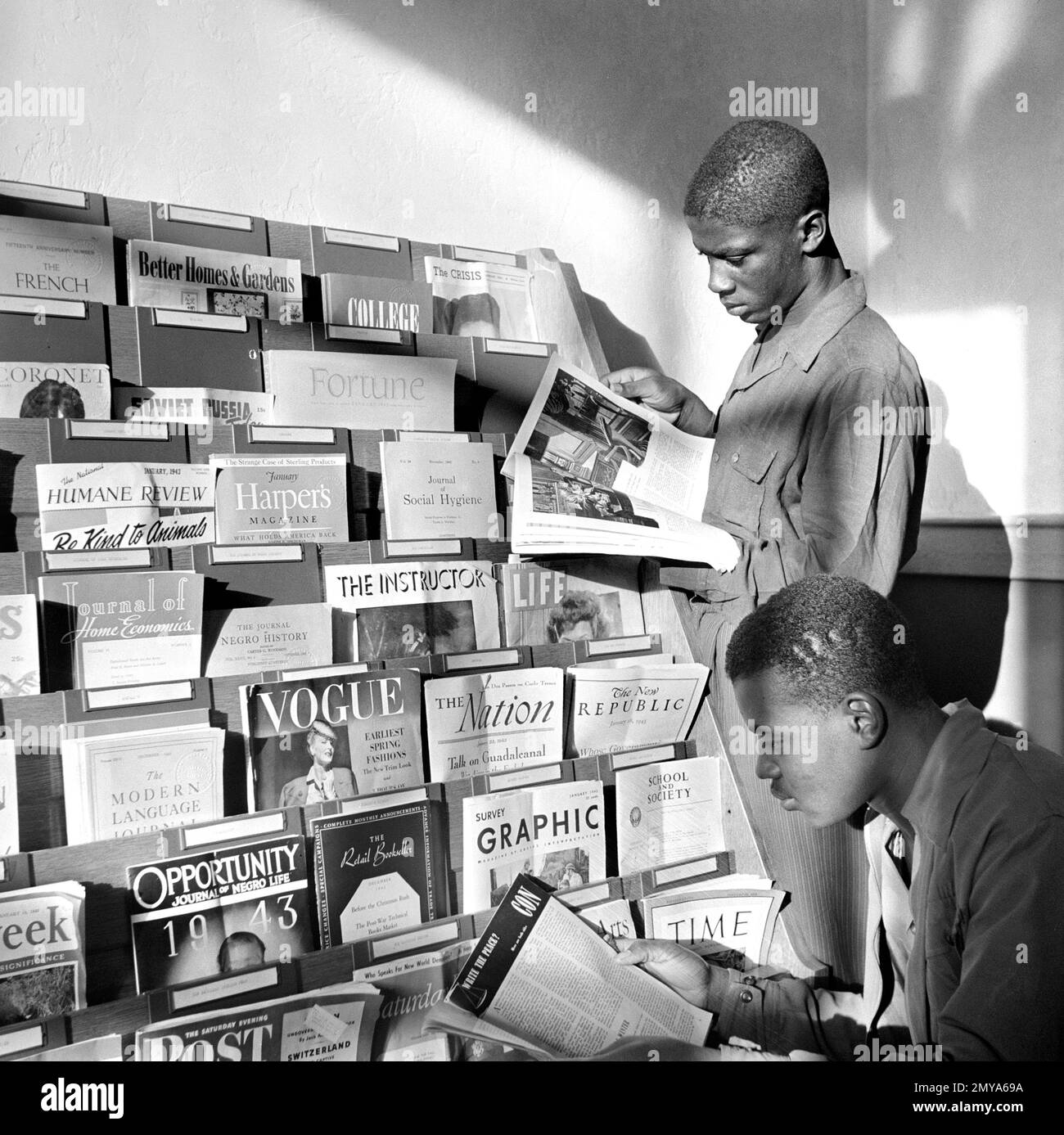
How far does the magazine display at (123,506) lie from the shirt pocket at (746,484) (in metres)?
0.74

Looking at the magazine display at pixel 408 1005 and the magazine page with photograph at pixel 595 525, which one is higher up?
the magazine page with photograph at pixel 595 525

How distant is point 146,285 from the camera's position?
143cm

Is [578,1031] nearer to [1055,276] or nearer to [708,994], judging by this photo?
[708,994]

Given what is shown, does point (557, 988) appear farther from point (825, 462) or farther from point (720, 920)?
point (825, 462)

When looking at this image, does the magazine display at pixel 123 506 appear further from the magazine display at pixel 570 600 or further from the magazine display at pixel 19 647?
the magazine display at pixel 570 600

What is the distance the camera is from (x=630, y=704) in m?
1.54

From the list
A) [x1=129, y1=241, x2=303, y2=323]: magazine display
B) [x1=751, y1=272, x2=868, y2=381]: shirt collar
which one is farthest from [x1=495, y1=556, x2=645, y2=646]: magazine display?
[x1=129, y1=241, x2=303, y2=323]: magazine display

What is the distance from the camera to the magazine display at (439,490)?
1459mm

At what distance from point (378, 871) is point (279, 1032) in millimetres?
219

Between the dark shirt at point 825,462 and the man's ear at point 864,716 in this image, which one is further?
the dark shirt at point 825,462

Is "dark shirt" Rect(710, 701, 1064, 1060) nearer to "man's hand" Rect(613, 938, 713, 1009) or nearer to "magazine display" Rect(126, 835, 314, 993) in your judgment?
"man's hand" Rect(613, 938, 713, 1009)

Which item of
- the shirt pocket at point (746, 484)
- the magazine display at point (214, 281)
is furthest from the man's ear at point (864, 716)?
the magazine display at point (214, 281)

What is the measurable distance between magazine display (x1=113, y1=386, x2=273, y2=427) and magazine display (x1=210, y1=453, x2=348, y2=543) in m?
0.07

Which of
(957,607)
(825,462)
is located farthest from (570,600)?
(957,607)
